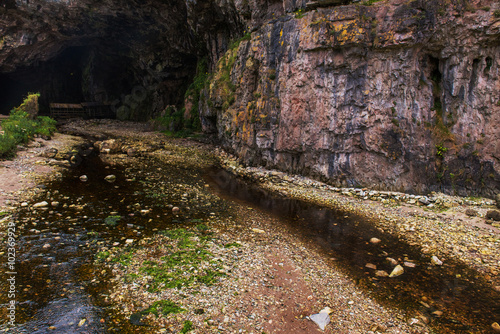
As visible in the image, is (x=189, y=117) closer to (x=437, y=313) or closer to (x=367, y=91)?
(x=367, y=91)

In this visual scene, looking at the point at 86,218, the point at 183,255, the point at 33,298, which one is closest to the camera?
the point at 33,298

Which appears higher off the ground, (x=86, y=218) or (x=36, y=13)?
(x=36, y=13)

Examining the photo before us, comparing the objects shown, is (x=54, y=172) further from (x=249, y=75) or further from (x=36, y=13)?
(x=36, y=13)

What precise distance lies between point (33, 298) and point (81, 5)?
38897 millimetres

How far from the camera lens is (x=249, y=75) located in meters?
26.2

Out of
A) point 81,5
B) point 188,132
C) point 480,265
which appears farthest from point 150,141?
point 480,265

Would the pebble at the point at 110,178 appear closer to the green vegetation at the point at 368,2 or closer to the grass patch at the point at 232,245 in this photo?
the grass patch at the point at 232,245

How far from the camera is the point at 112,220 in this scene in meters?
12.6

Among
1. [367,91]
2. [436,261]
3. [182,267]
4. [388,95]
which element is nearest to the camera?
[182,267]

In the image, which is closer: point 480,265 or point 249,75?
point 480,265

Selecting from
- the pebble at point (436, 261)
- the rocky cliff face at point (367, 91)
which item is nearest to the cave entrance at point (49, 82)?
the rocky cliff face at point (367, 91)

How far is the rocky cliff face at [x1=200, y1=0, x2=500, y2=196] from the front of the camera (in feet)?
56.1

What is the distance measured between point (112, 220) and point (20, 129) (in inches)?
786

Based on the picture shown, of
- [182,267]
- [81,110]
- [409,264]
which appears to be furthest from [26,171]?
[81,110]
